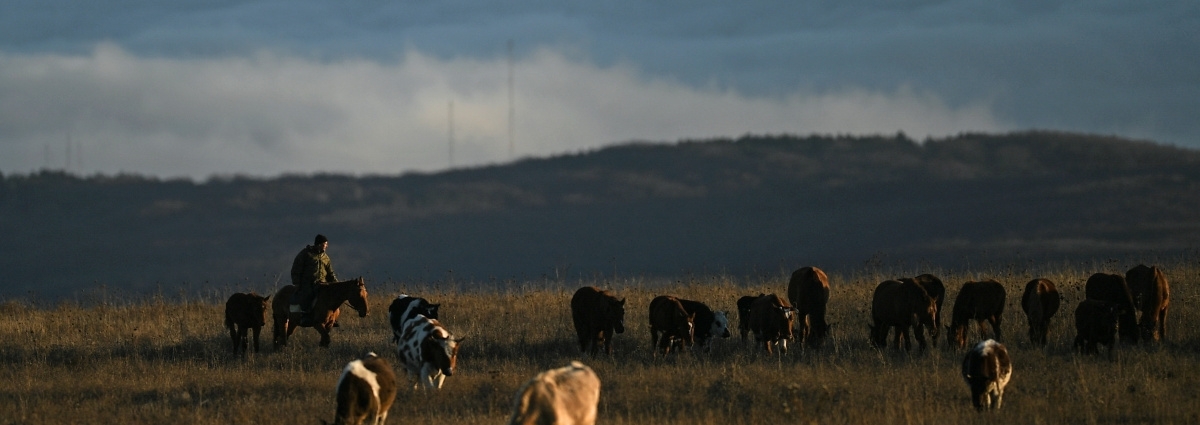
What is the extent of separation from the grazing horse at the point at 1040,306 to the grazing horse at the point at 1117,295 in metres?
1.15

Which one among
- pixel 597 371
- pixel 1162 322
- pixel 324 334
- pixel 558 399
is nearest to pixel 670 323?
pixel 597 371

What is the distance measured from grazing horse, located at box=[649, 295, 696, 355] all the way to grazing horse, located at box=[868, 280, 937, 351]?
118 inches

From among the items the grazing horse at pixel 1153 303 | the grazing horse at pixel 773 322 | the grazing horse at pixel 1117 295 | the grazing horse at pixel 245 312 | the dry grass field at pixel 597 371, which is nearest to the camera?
the dry grass field at pixel 597 371

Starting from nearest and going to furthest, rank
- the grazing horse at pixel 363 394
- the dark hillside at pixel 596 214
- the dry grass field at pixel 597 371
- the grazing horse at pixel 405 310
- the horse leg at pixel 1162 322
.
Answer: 1. the grazing horse at pixel 363 394
2. the dry grass field at pixel 597 371
3. the grazing horse at pixel 405 310
4. the horse leg at pixel 1162 322
5. the dark hillside at pixel 596 214

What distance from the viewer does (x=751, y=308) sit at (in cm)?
2252

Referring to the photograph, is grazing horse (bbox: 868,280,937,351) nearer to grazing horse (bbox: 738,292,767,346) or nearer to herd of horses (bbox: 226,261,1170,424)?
herd of horses (bbox: 226,261,1170,424)

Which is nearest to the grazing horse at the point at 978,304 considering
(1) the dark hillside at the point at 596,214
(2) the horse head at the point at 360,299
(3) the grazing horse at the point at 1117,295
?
(3) the grazing horse at the point at 1117,295

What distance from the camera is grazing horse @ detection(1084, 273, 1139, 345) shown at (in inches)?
832

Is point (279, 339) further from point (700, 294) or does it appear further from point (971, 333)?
point (971, 333)

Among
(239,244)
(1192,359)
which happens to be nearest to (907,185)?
(239,244)

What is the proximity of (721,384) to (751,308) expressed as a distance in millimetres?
5055

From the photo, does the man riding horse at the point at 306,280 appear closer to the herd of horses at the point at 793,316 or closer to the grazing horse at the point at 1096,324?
the herd of horses at the point at 793,316

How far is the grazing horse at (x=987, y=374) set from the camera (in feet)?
51.7

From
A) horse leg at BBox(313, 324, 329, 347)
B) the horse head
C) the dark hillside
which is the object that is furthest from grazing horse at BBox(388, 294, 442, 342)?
the dark hillside
